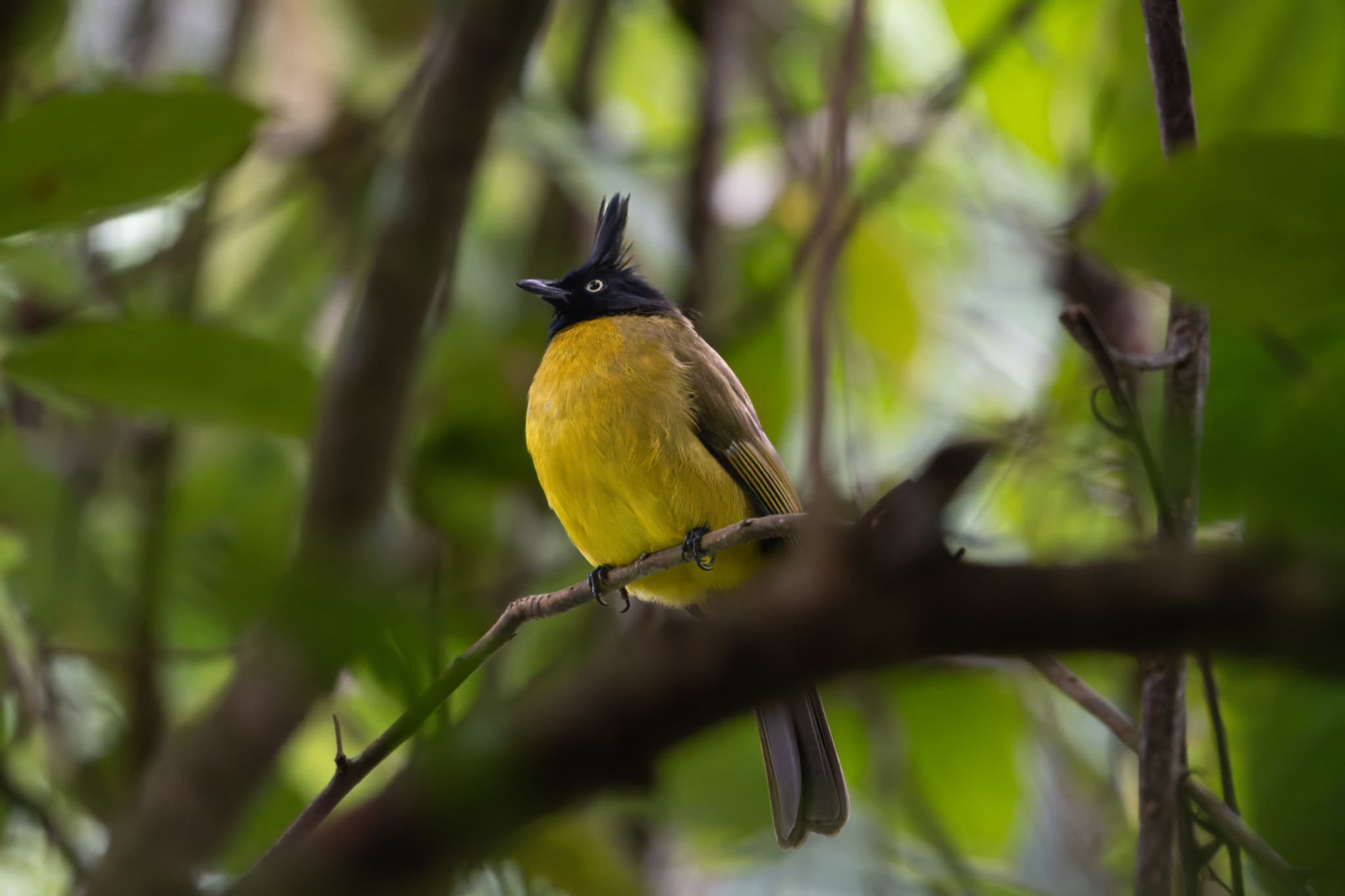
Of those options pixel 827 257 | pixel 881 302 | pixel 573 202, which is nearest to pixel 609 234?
pixel 881 302

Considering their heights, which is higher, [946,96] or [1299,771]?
[946,96]

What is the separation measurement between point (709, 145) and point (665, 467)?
1328 mm

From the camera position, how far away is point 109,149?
1.41m

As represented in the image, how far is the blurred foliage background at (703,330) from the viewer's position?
4.35ft

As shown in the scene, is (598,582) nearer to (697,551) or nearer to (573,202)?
(697,551)

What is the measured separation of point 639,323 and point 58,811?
1.61 meters

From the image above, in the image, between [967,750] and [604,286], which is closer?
[967,750]

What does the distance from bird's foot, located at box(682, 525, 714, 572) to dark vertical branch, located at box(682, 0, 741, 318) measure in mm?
986

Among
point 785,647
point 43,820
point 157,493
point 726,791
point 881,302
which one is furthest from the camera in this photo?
point 881,302

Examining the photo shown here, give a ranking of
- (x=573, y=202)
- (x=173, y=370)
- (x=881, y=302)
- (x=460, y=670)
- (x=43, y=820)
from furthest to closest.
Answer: (x=573, y=202)
(x=881, y=302)
(x=43, y=820)
(x=173, y=370)
(x=460, y=670)

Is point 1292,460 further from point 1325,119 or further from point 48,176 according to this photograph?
point 48,176

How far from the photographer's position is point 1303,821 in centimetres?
136

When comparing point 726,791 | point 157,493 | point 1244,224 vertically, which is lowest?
point 726,791

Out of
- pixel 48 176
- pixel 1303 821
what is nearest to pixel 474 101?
pixel 48 176
